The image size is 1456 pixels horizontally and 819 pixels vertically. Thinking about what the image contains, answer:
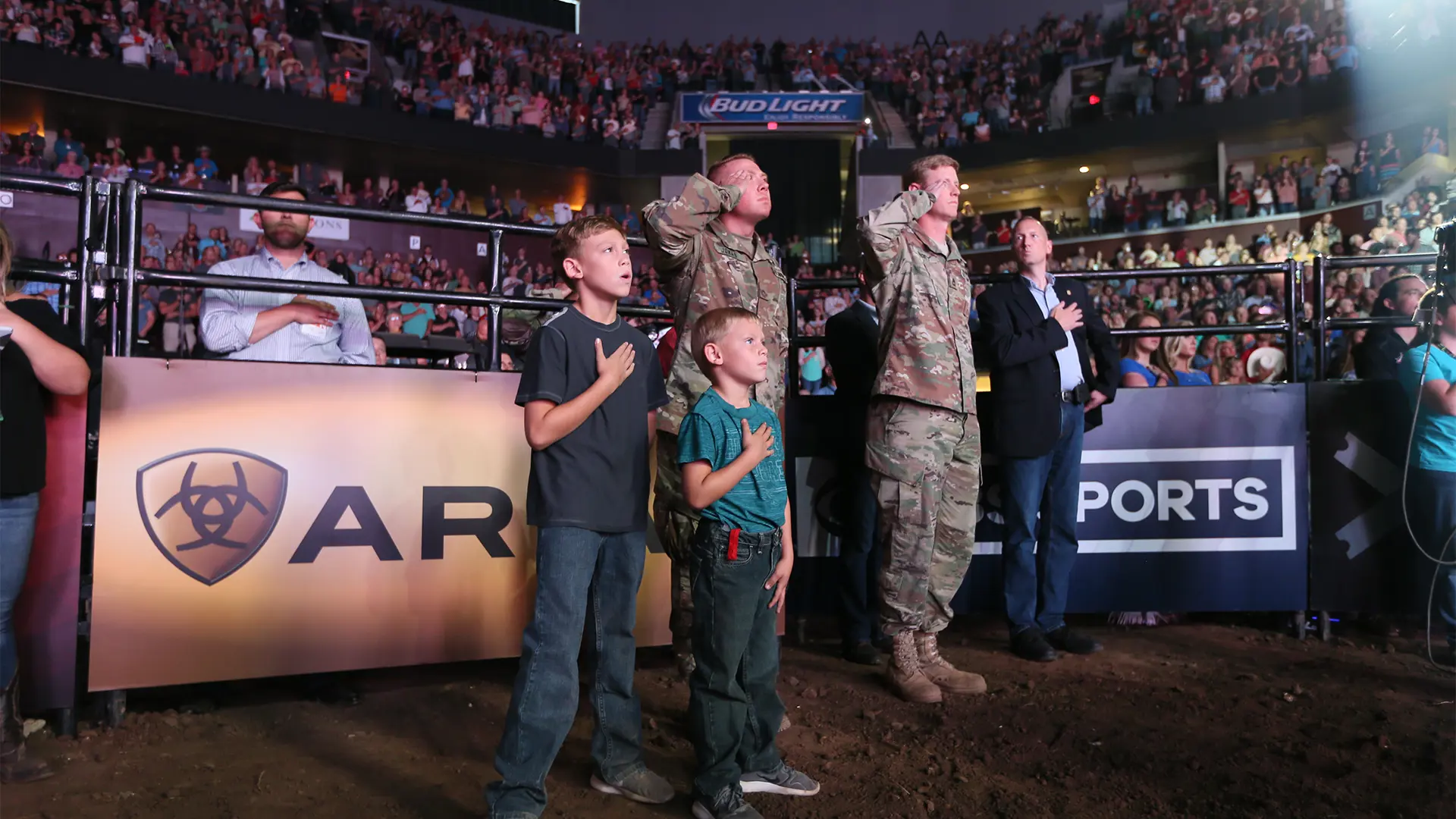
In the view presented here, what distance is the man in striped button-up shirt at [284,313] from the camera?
334cm

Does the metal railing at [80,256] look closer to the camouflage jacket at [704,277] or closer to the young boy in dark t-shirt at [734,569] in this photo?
the camouflage jacket at [704,277]

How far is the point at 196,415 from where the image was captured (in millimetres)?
3156

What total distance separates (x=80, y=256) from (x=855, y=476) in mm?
3093

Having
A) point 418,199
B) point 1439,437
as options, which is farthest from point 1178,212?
point 1439,437

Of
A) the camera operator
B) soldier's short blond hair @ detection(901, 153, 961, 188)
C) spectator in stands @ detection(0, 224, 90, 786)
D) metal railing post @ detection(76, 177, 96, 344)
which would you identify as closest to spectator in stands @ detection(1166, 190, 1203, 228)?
the camera operator

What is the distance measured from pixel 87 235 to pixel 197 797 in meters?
1.87

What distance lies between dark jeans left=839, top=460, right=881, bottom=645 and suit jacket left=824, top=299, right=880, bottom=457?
0.11m

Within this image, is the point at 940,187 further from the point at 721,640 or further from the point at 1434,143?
the point at 1434,143

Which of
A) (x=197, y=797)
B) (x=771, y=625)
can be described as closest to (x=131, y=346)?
(x=197, y=797)

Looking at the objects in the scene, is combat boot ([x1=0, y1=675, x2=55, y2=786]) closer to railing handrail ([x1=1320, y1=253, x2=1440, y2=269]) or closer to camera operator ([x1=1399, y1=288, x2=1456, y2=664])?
camera operator ([x1=1399, y1=288, x2=1456, y2=664])

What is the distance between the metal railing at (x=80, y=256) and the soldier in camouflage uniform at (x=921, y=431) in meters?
2.63

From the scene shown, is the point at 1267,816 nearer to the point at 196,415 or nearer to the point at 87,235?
the point at 196,415

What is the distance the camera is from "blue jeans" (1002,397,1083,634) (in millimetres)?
Result: 3982

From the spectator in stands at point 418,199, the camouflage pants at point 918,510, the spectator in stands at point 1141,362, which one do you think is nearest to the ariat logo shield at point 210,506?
the camouflage pants at point 918,510
